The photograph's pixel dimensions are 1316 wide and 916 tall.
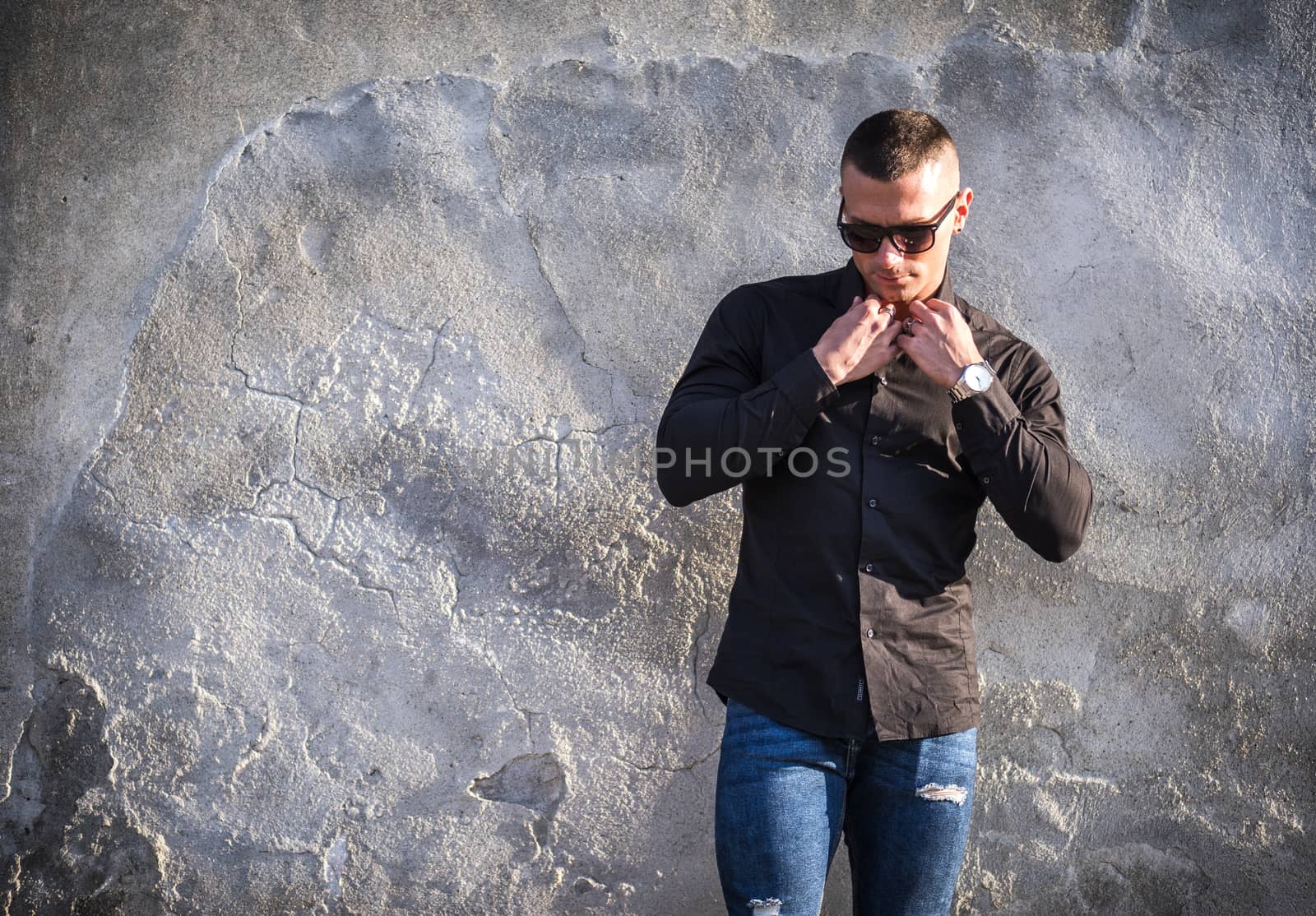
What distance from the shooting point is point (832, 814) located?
1913 mm

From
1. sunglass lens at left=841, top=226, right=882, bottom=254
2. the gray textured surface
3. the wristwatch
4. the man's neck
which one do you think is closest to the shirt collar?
the man's neck

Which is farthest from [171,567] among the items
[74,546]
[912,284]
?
[912,284]

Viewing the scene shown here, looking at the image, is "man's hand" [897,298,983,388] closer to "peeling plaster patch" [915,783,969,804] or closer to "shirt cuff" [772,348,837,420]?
"shirt cuff" [772,348,837,420]

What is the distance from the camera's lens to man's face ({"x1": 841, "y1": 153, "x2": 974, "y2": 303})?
186 centimetres

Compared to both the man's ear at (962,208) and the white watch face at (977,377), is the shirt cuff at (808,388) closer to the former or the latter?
the white watch face at (977,377)

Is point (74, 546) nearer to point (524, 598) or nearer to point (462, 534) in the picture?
point (462, 534)

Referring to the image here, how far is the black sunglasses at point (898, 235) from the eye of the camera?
186 cm

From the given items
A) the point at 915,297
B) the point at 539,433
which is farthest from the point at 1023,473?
the point at 539,433

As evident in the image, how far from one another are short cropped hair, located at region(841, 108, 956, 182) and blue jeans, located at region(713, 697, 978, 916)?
102 cm

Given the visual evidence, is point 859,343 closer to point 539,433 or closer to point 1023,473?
point 1023,473

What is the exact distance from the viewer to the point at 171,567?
100 inches

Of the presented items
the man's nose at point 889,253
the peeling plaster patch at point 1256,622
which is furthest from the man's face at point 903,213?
the peeling plaster patch at point 1256,622

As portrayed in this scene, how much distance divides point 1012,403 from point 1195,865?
1.54 m

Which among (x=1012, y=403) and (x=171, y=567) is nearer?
(x=1012, y=403)
